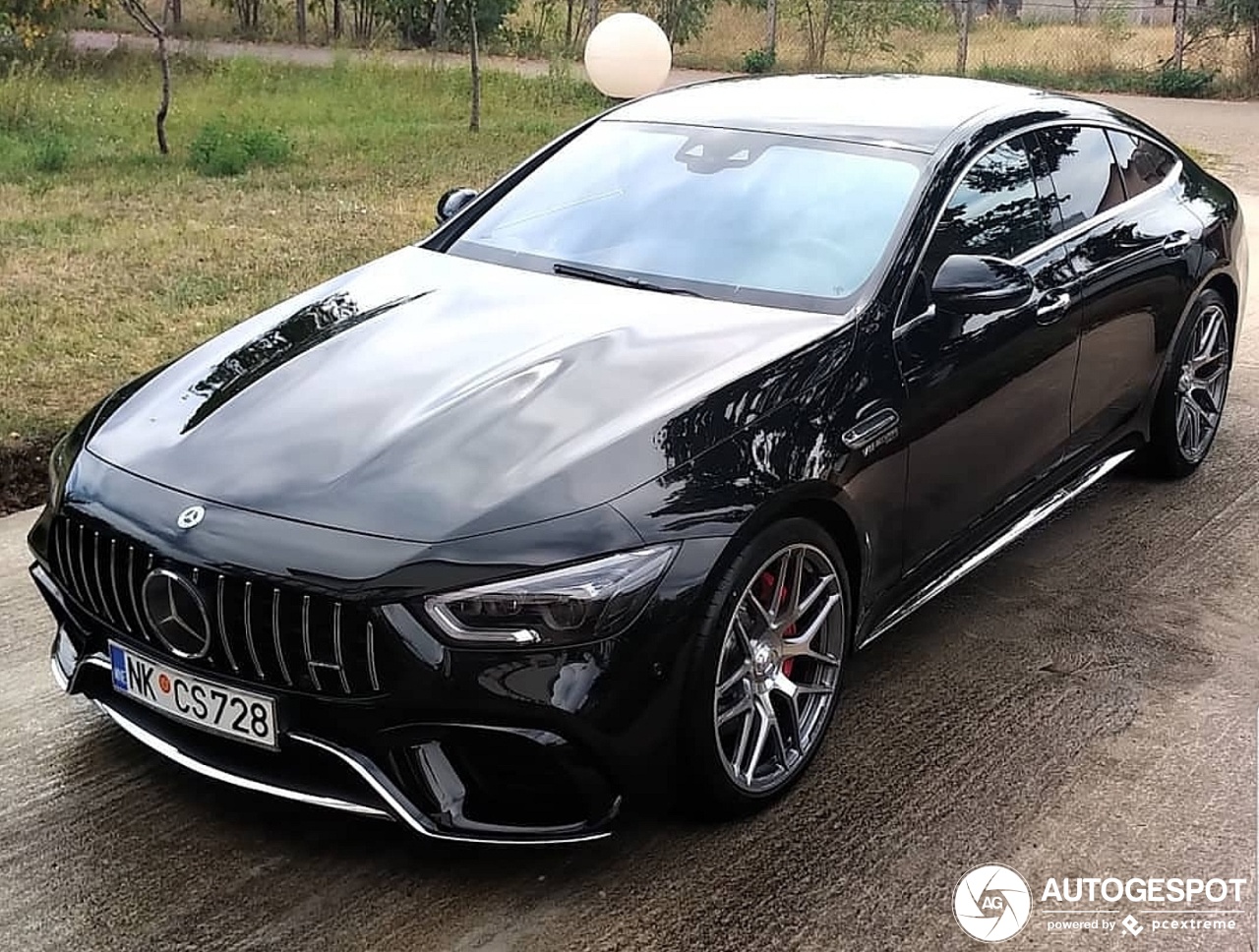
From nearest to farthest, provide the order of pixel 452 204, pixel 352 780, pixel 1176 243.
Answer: pixel 352 780 → pixel 452 204 → pixel 1176 243

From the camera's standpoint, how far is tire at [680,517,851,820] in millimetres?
3068

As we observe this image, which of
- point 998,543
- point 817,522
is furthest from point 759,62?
point 817,522

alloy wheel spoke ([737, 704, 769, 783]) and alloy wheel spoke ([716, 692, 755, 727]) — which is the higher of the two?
alloy wheel spoke ([716, 692, 755, 727])

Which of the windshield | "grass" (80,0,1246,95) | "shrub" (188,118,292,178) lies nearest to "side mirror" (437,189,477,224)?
the windshield

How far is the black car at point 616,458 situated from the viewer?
2873 millimetres

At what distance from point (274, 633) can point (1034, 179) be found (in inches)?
110

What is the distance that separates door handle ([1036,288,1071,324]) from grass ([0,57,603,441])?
3.65 metres

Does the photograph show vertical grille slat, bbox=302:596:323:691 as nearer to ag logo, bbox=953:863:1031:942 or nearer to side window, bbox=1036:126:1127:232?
ag logo, bbox=953:863:1031:942

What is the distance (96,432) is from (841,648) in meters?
1.85

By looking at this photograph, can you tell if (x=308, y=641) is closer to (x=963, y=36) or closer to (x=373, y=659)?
(x=373, y=659)

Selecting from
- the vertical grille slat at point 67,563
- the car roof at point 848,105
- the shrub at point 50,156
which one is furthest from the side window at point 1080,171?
the shrub at point 50,156

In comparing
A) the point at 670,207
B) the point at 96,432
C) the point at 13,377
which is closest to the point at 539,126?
the point at 13,377

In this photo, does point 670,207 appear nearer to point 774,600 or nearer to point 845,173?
point 845,173

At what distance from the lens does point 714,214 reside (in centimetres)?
418
